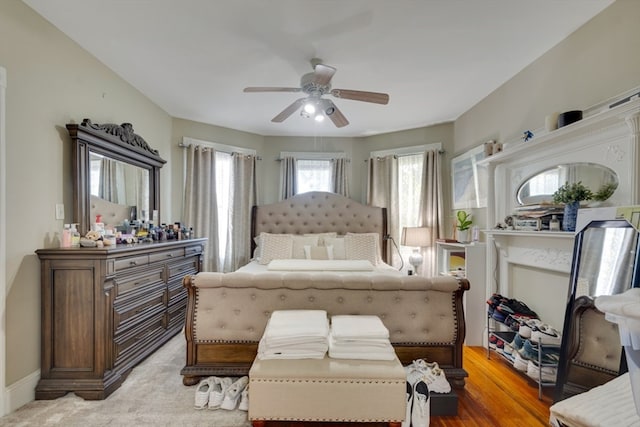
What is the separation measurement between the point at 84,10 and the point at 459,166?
164 inches

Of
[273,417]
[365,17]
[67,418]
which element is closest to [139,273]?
[67,418]

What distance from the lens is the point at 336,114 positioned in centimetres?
276

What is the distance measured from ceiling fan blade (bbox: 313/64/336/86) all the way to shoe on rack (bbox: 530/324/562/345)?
247 cm

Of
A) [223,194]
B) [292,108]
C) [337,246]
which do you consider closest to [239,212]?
[223,194]

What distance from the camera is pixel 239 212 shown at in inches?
174

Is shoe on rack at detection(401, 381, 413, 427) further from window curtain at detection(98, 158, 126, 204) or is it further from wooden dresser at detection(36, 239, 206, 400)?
window curtain at detection(98, 158, 126, 204)

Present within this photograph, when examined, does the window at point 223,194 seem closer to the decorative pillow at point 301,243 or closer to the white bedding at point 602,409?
the decorative pillow at point 301,243

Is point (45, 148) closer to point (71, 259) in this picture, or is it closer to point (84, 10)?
point (71, 259)

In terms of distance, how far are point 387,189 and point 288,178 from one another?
161cm

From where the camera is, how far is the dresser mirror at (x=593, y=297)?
165cm

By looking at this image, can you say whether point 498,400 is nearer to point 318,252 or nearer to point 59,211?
point 318,252

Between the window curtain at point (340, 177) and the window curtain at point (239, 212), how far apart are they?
1323 millimetres

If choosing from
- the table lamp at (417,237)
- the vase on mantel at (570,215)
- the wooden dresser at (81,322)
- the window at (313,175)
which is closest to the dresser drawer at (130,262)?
the wooden dresser at (81,322)

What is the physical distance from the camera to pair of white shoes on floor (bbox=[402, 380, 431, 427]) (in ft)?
5.42
